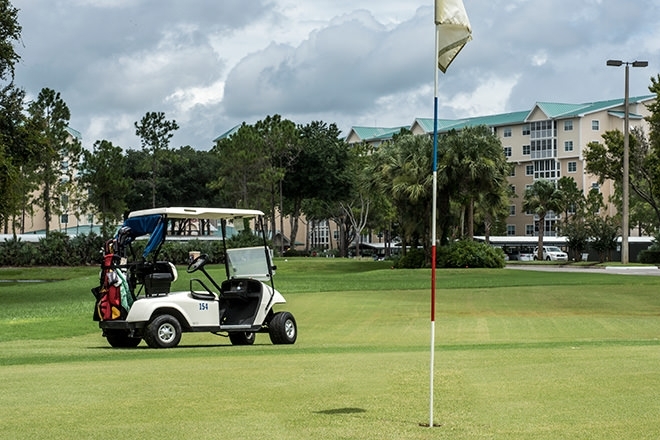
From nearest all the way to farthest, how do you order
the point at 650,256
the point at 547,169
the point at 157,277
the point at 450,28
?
the point at 450,28 < the point at 157,277 < the point at 650,256 < the point at 547,169

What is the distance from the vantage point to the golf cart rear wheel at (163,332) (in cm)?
1788

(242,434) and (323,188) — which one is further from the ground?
(323,188)

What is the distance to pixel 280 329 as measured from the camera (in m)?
19.3

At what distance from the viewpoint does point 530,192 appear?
120 m

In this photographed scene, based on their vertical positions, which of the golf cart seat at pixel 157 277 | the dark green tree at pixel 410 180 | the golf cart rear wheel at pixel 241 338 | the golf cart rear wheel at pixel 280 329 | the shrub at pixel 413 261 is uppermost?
the dark green tree at pixel 410 180

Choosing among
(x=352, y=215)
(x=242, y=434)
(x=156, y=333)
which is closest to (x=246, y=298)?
(x=156, y=333)

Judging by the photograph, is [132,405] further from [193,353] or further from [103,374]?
[193,353]

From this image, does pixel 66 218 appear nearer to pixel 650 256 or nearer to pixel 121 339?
pixel 650 256

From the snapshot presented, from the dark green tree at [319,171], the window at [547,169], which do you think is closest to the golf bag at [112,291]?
the dark green tree at [319,171]

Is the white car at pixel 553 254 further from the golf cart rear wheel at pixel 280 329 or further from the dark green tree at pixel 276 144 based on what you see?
the golf cart rear wheel at pixel 280 329

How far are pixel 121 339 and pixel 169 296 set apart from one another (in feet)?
4.57

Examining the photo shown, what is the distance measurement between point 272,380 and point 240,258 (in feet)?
24.5

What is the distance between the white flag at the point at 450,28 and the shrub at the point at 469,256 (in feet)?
183

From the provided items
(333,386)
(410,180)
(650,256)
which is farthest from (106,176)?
(333,386)
